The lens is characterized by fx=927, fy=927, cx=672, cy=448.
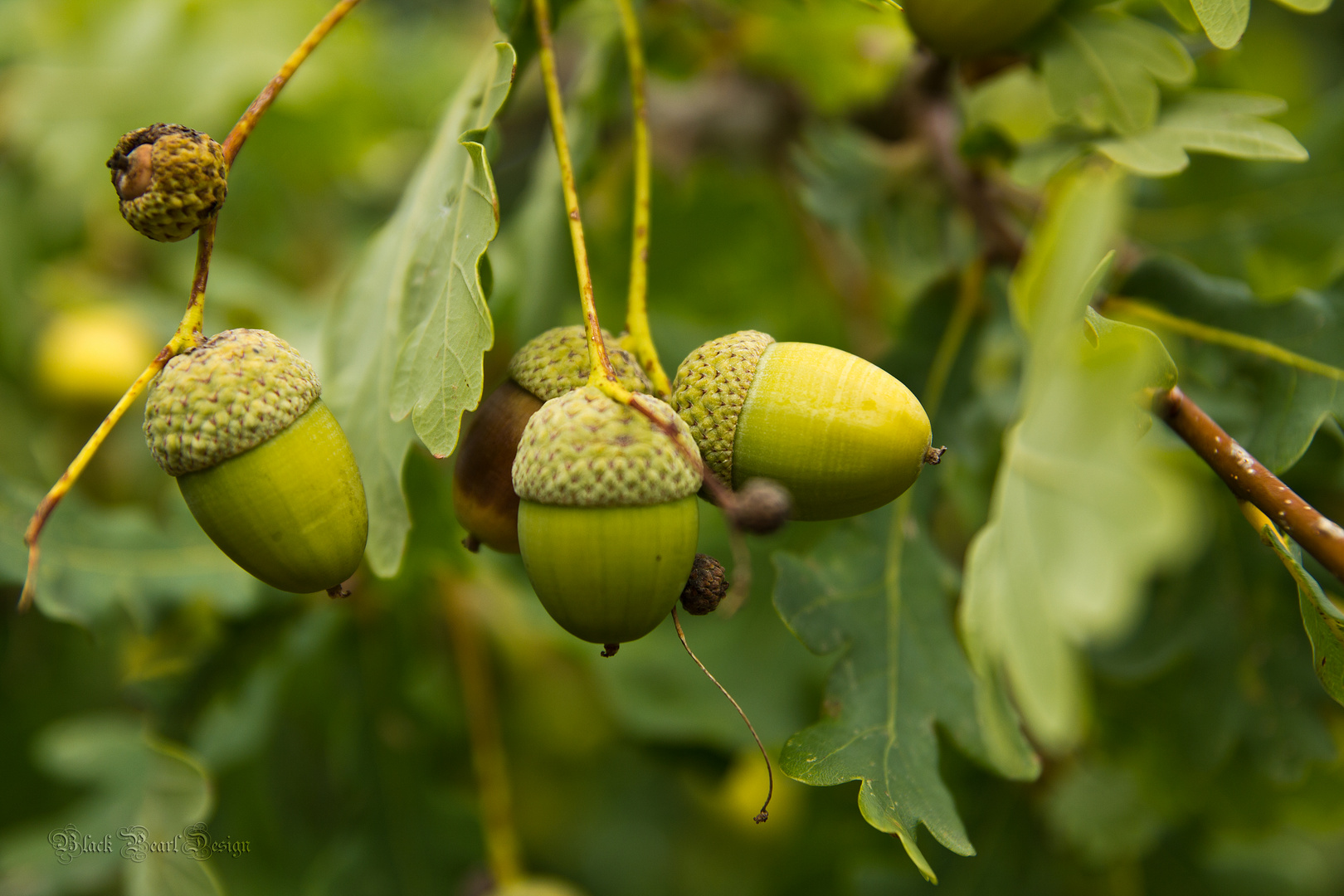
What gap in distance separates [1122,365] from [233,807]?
1.61m

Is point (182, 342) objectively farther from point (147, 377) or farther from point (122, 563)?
point (122, 563)

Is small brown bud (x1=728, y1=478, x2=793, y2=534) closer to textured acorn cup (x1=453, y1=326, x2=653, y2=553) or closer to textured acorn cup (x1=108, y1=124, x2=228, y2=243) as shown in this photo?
textured acorn cup (x1=453, y1=326, x2=653, y2=553)

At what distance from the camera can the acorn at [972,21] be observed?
1.05 metres

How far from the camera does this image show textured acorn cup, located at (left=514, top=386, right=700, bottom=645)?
2.34ft

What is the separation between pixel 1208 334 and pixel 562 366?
82 centimetres

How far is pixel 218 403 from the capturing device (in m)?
0.76

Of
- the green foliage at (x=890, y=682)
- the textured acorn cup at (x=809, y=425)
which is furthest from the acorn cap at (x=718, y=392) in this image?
the green foliage at (x=890, y=682)

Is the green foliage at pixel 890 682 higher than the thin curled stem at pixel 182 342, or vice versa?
the thin curled stem at pixel 182 342

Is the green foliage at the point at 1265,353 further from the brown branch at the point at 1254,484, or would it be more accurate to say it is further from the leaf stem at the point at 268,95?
the leaf stem at the point at 268,95

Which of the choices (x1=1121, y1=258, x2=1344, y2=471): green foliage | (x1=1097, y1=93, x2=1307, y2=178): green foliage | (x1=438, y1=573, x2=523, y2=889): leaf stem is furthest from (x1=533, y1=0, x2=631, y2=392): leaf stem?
(x1=438, y1=573, x2=523, y2=889): leaf stem

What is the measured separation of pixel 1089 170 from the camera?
48.6 inches

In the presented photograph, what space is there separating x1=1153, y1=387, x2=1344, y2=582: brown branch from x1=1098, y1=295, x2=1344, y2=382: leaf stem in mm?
337

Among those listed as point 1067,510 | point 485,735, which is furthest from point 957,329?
point 485,735

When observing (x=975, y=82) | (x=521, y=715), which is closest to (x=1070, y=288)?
(x=975, y=82)
